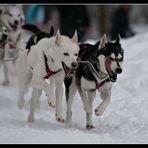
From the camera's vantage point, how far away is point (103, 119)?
967cm

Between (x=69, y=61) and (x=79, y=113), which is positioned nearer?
(x=69, y=61)

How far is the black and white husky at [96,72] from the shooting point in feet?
27.2

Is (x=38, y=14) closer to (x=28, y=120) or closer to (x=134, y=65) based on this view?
(x=134, y=65)

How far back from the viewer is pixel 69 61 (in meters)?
7.93

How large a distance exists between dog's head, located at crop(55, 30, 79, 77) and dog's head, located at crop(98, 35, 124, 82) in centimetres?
48

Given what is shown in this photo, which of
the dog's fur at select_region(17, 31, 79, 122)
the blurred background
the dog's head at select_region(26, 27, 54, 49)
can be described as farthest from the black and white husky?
the blurred background

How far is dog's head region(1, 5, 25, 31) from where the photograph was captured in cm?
1295

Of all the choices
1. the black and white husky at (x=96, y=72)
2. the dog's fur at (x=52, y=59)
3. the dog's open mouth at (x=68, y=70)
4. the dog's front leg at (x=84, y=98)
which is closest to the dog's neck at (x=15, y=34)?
the dog's fur at (x=52, y=59)

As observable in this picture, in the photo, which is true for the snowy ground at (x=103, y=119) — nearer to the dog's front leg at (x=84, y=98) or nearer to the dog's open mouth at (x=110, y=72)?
the dog's front leg at (x=84, y=98)

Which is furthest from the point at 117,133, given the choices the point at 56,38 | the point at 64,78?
the point at 56,38

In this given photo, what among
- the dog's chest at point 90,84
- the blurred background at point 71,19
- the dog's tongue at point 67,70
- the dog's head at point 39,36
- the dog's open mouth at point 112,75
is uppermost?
the dog's head at point 39,36

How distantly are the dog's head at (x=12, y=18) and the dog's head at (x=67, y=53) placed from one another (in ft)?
16.3

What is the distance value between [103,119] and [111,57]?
1667 mm
